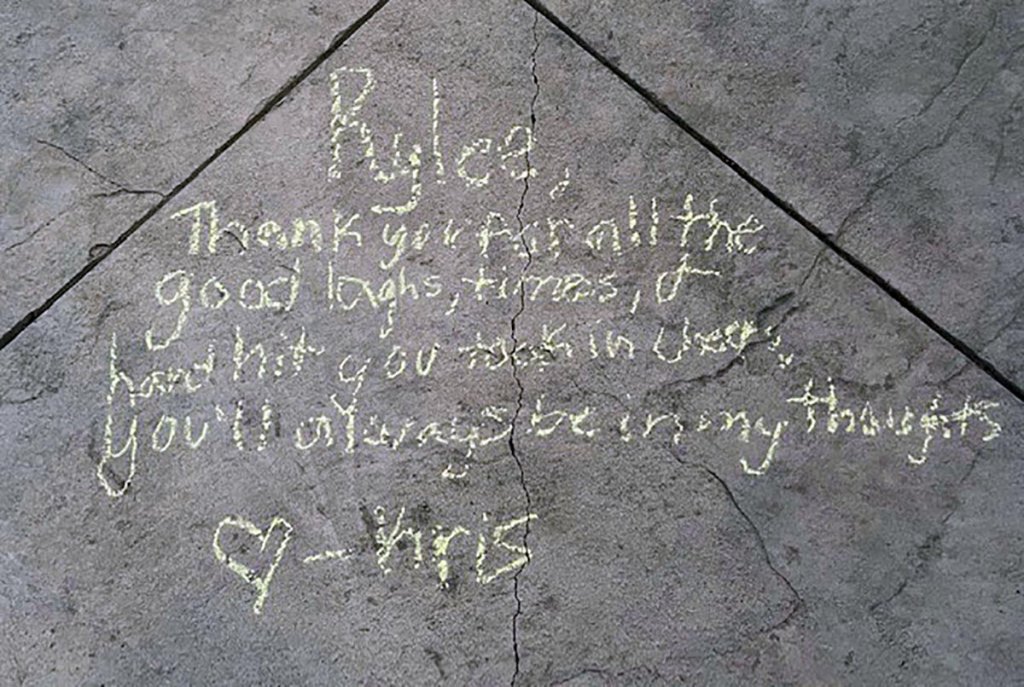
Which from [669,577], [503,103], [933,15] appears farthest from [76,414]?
[933,15]

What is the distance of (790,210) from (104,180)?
205cm

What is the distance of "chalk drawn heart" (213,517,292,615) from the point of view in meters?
2.95

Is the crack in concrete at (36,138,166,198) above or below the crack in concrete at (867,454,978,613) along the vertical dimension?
above

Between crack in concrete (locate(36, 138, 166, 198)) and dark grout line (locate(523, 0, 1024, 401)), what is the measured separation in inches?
50.5

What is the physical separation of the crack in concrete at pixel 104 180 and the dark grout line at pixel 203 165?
0.05 m

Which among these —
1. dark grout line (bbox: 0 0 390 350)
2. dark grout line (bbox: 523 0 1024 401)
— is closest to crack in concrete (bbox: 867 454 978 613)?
dark grout line (bbox: 523 0 1024 401)

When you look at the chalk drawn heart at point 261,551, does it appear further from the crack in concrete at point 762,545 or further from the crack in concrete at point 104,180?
the crack in concrete at point 762,545

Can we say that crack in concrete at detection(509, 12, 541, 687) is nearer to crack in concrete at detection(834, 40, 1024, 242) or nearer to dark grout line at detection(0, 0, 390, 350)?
dark grout line at detection(0, 0, 390, 350)

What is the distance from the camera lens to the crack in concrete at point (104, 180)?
3.13m

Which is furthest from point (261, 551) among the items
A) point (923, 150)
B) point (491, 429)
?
point (923, 150)

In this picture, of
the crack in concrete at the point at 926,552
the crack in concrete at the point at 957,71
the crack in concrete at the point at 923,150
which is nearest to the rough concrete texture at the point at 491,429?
the crack in concrete at the point at 926,552

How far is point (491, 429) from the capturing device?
301 centimetres

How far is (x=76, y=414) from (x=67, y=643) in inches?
25.1

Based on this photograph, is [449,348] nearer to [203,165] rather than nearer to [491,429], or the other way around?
[491,429]
